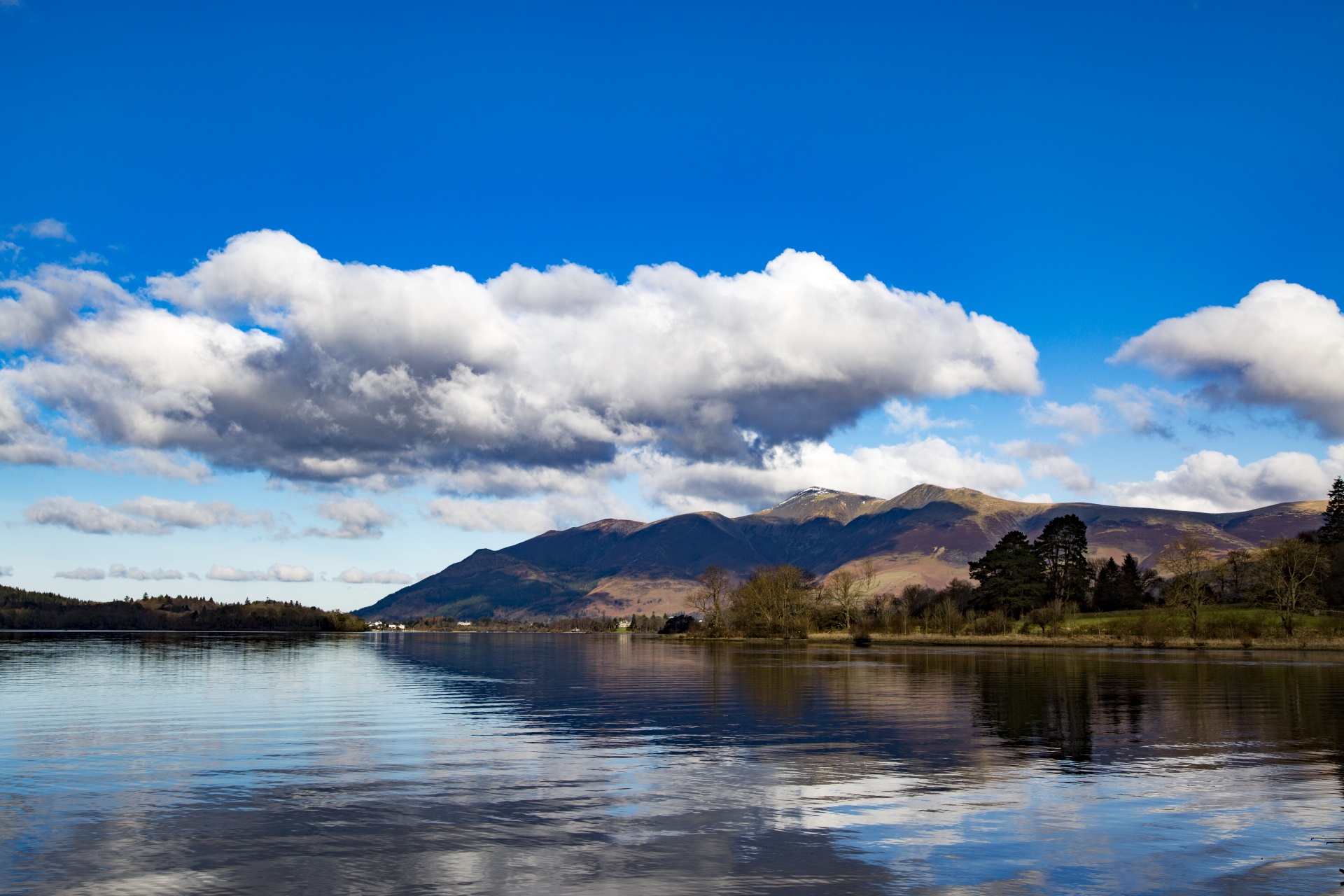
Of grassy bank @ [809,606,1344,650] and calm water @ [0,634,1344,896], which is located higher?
calm water @ [0,634,1344,896]

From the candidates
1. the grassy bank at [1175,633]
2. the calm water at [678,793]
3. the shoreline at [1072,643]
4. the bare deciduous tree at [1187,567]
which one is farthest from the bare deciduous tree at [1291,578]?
the calm water at [678,793]

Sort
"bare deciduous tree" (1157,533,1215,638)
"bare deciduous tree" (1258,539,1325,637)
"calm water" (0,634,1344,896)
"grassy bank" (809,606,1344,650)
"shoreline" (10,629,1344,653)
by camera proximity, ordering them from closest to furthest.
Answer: "calm water" (0,634,1344,896), "shoreline" (10,629,1344,653), "grassy bank" (809,606,1344,650), "bare deciduous tree" (1258,539,1325,637), "bare deciduous tree" (1157,533,1215,638)

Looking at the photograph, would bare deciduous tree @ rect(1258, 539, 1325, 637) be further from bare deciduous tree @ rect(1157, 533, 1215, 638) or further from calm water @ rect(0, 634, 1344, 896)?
calm water @ rect(0, 634, 1344, 896)

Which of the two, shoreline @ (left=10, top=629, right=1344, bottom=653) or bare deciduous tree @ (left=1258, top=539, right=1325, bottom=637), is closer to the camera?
shoreline @ (left=10, top=629, right=1344, bottom=653)

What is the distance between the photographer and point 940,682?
7262 centimetres

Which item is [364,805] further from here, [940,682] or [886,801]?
[940,682]

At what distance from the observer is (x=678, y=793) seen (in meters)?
27.3

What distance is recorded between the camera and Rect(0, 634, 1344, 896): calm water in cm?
1889

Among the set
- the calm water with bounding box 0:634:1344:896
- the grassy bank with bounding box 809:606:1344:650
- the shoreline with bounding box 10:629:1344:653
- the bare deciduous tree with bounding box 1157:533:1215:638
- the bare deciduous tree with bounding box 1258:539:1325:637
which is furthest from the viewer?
the bare deciduous tree with bounding box 1157:533:1215:638

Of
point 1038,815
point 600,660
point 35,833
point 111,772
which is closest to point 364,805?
point 35,833

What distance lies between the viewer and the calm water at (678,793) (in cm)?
1889

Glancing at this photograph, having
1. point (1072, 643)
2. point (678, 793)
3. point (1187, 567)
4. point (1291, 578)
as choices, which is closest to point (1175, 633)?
point (1187, 567)

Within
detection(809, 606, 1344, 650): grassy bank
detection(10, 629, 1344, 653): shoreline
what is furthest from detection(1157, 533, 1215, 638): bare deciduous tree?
detection(10, 629, 1344, 653): shoreline

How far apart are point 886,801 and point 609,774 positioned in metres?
9.24
